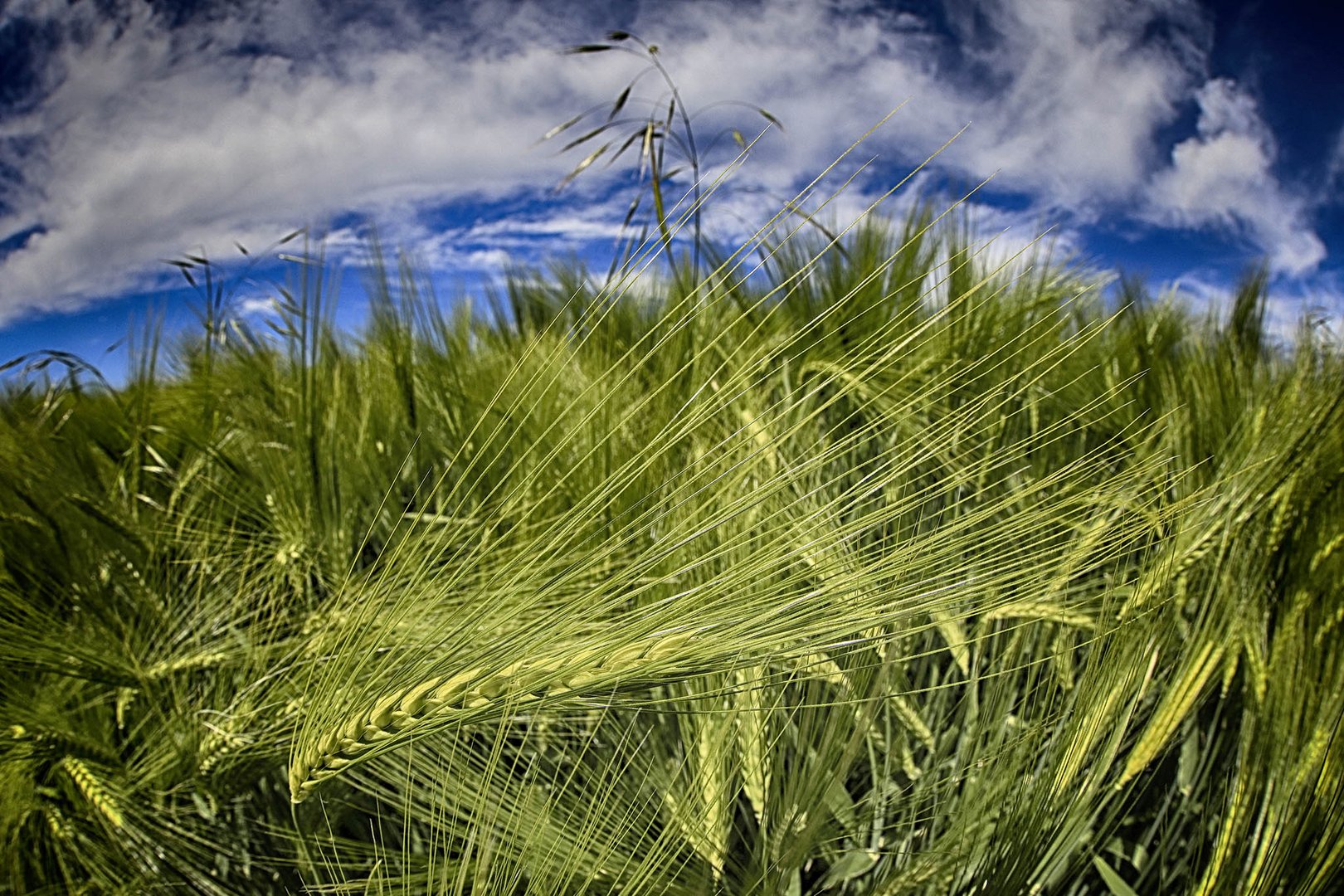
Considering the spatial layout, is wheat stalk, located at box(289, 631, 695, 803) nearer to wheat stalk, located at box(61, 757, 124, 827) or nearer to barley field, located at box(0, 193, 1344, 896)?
barley field, located at box(0, 193, 1344, 896)

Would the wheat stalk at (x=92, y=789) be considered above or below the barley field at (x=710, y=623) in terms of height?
below

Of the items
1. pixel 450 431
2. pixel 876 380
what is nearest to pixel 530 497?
pixel 450 431

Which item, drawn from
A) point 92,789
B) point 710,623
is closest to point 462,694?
point 710,623

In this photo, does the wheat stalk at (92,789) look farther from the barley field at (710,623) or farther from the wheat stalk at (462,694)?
the wheat stalk at (462,694)

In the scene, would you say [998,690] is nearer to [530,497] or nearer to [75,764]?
[530,497]

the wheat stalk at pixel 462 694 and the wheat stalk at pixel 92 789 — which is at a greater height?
the wheat stalk at pixel 462 694

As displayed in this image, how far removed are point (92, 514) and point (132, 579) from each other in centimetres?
9

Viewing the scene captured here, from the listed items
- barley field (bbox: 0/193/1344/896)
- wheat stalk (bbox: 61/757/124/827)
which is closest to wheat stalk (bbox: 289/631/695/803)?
barley field (bbox: 0/193/1344/896)

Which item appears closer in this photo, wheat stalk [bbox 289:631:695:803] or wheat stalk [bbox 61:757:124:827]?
wheat stalk [bbox 289:631:695:803]

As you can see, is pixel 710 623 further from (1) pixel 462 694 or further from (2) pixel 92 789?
→ (2) pixel 92 789

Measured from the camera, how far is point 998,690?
510mm

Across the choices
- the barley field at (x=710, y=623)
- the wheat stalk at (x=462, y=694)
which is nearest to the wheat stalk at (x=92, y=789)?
the barley field at (x=710, y=623)

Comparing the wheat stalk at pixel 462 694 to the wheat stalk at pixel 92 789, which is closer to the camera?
the wheat stalk at pixel 462 694

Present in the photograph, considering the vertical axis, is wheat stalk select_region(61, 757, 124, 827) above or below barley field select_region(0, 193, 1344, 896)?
below
